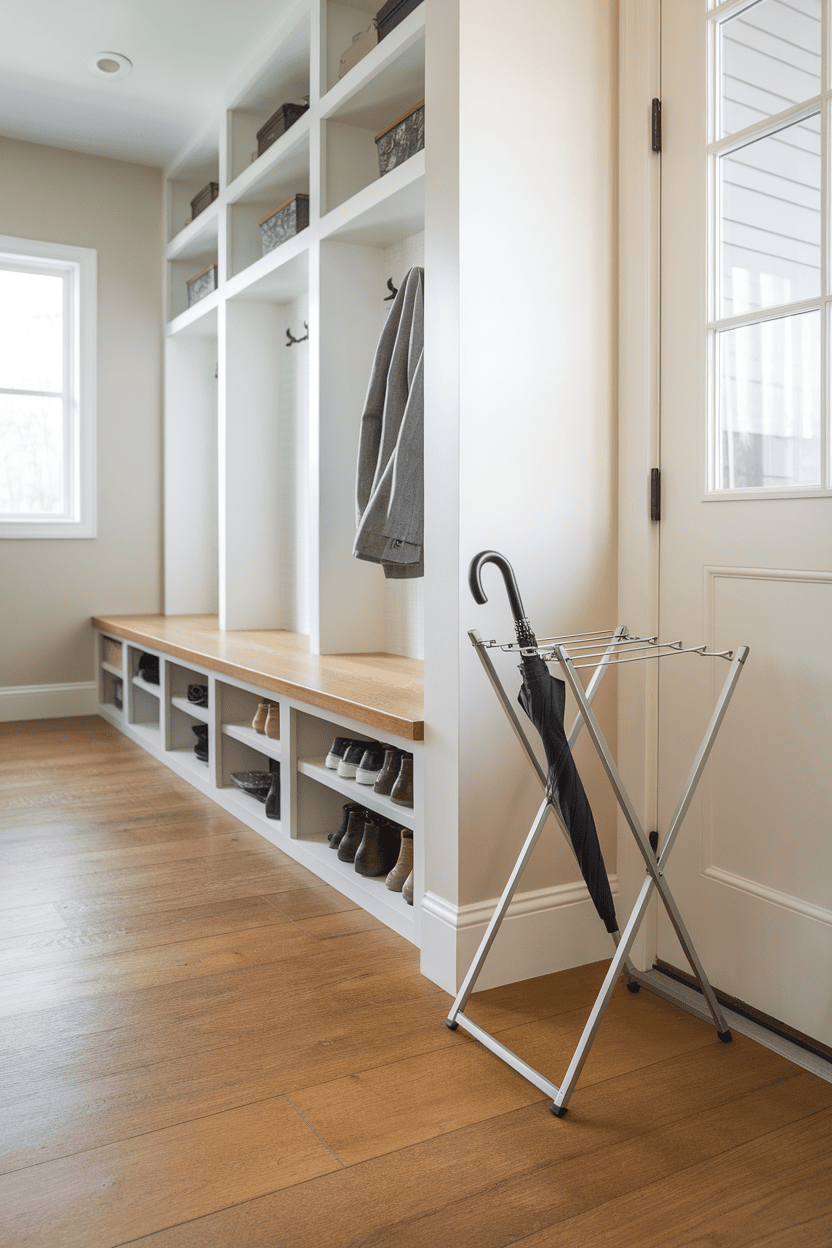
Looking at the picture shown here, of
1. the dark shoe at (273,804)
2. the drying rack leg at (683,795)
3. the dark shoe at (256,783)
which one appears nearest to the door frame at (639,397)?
the drying rack leg at (683,795)

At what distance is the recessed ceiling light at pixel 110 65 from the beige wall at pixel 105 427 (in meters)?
0.95

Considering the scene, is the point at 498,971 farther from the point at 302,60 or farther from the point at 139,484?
the point at 139,484

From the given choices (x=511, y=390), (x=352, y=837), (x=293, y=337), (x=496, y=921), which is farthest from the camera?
(x=293, y=337)

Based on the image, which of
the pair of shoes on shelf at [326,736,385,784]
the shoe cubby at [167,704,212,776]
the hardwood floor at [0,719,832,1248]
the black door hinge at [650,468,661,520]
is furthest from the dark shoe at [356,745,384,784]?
the shoe cubby at [167,704,212,776]

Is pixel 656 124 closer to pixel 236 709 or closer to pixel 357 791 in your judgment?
pixel 357 791

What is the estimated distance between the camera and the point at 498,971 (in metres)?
1.91

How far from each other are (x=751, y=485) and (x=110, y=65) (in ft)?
11.5

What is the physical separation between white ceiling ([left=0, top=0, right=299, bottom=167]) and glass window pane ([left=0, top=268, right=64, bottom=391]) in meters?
0.68

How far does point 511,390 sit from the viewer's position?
189 centimetres

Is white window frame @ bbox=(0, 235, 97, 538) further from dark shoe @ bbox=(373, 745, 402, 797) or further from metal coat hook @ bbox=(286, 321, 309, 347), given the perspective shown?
dark shoe @ bbox=(373, 745, 402, 797)

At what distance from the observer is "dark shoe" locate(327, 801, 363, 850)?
2541 mm

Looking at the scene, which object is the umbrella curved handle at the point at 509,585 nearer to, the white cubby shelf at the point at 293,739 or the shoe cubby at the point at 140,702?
the white cubby shelf at the point at 293,739

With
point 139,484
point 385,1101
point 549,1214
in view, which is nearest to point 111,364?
point 139,484

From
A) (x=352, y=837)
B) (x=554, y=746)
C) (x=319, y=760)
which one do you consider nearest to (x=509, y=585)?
(x=554, y=746)
